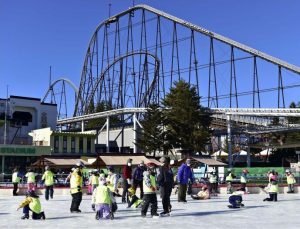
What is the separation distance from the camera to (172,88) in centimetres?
6088

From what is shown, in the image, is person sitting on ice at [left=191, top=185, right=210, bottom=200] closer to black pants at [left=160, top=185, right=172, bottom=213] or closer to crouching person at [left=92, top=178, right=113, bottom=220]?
black pants at [left=160, top=185, right=172, bottom=213]

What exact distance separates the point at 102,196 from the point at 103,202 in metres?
0.18

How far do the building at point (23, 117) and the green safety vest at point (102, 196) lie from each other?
58.3 m

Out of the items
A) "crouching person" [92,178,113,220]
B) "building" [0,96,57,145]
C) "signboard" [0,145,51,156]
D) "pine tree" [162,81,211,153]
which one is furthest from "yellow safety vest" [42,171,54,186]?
"building" [0,96,57,145]

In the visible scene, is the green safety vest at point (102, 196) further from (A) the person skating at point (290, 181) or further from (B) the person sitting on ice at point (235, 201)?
(A) the person skating at point (290, 181)

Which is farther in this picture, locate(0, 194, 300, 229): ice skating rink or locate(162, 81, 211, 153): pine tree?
locate(162, 81, 211, 153): pine tree

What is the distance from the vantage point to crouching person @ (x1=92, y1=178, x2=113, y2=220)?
14.0m

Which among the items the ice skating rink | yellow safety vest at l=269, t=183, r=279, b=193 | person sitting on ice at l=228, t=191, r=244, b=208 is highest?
yellow safety vest at l=269, t=183, r=279, b=193

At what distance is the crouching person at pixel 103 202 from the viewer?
46.0 ft

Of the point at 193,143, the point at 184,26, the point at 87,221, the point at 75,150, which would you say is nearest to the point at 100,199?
the point at 87,221

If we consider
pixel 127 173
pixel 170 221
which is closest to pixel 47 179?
pixel 127 173

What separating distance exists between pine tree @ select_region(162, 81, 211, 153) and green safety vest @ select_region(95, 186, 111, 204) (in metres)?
42.4

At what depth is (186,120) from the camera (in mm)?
57844

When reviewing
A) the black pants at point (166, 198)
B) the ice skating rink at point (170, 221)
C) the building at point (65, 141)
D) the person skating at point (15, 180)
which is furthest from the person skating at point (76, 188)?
the building at point (65, 141)
